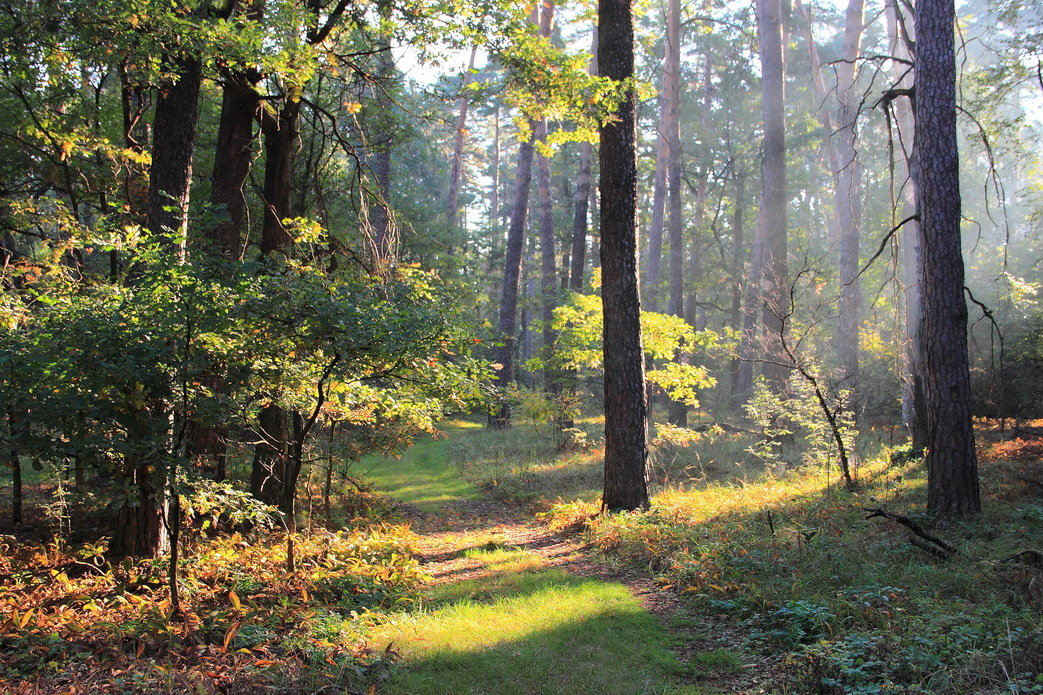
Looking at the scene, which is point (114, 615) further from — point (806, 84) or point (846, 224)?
point (806, 84)

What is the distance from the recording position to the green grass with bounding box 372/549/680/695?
4.25m

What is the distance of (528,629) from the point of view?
524 cm

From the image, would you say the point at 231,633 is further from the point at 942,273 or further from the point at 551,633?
the point at 942,273

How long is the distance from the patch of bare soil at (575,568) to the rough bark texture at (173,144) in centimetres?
489

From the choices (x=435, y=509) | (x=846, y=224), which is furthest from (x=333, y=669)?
(x=846, y=224)

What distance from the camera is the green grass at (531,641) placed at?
425 centimetres

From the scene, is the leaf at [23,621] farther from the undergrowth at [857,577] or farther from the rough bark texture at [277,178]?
the rough bark texture at [277,178]

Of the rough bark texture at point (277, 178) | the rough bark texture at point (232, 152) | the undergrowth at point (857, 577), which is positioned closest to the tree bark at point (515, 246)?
the rough bark texture at point (277, 178)

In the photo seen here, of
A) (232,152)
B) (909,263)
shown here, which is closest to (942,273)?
(232,152)

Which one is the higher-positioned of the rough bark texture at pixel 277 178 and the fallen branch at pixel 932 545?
the rough bark texture at pixel 277 178

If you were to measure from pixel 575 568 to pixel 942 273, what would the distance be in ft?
17.5

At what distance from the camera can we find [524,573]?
273 inches

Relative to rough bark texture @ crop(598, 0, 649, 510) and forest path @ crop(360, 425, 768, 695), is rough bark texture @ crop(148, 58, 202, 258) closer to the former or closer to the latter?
forest path @ crop(360, 425, 768, 695)

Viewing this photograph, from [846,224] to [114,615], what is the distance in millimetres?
24071
